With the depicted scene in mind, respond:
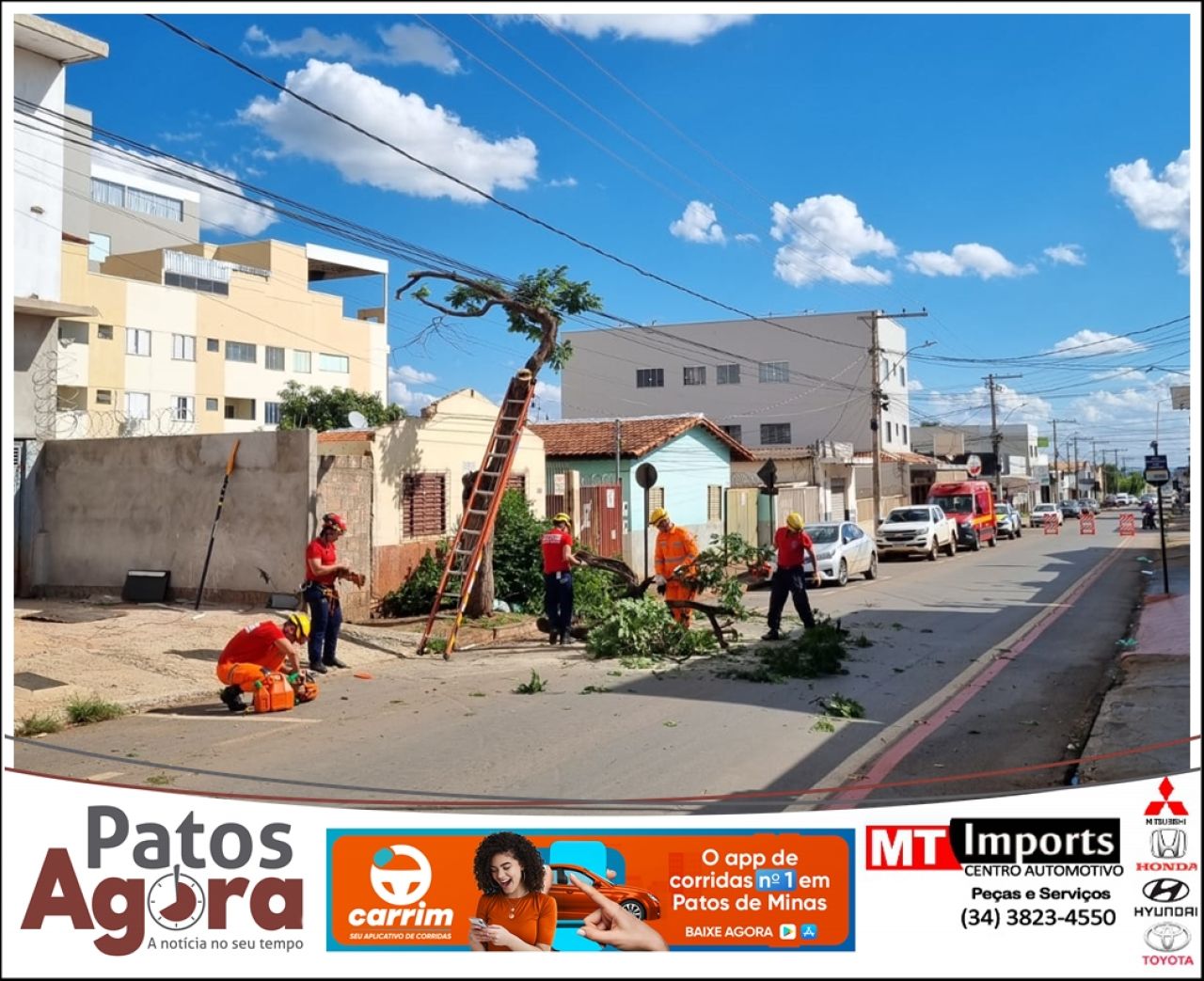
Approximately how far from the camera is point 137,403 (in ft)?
157

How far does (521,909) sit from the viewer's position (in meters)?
4.50

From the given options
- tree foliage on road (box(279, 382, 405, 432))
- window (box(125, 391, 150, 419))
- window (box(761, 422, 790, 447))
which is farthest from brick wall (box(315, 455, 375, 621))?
window (box(761, 422, 790, 447))

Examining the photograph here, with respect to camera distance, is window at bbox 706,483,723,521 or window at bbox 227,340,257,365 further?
window at bbox 227,340,257,365

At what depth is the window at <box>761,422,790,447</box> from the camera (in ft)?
205

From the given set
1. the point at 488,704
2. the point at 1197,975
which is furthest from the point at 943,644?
the point at 1197,975

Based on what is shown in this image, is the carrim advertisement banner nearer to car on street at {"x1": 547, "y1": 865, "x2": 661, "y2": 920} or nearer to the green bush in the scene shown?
car on street at {"x1": 547, "y1": 865, "x2": 661, "y2": 920}

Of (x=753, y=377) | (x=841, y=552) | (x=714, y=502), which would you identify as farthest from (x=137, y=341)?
(x=841, y=552)

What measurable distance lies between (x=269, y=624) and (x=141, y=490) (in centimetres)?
766

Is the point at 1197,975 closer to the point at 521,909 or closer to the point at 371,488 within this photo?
the point at 521,909

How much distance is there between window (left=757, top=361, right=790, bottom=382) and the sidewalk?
4768cm

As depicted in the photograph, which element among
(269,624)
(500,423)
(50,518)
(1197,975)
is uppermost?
(500,423)

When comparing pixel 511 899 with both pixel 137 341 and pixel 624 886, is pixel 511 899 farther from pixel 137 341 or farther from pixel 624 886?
pixel 137 341

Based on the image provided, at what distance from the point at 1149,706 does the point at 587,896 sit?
6919 mm

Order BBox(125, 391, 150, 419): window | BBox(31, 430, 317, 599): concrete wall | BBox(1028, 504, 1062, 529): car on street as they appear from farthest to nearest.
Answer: BBox(1028, 504, 1062, 529): car on street
BBox(125, 391, 150, 419): window
BBox(31, 430, 317, 599): concrete wall
